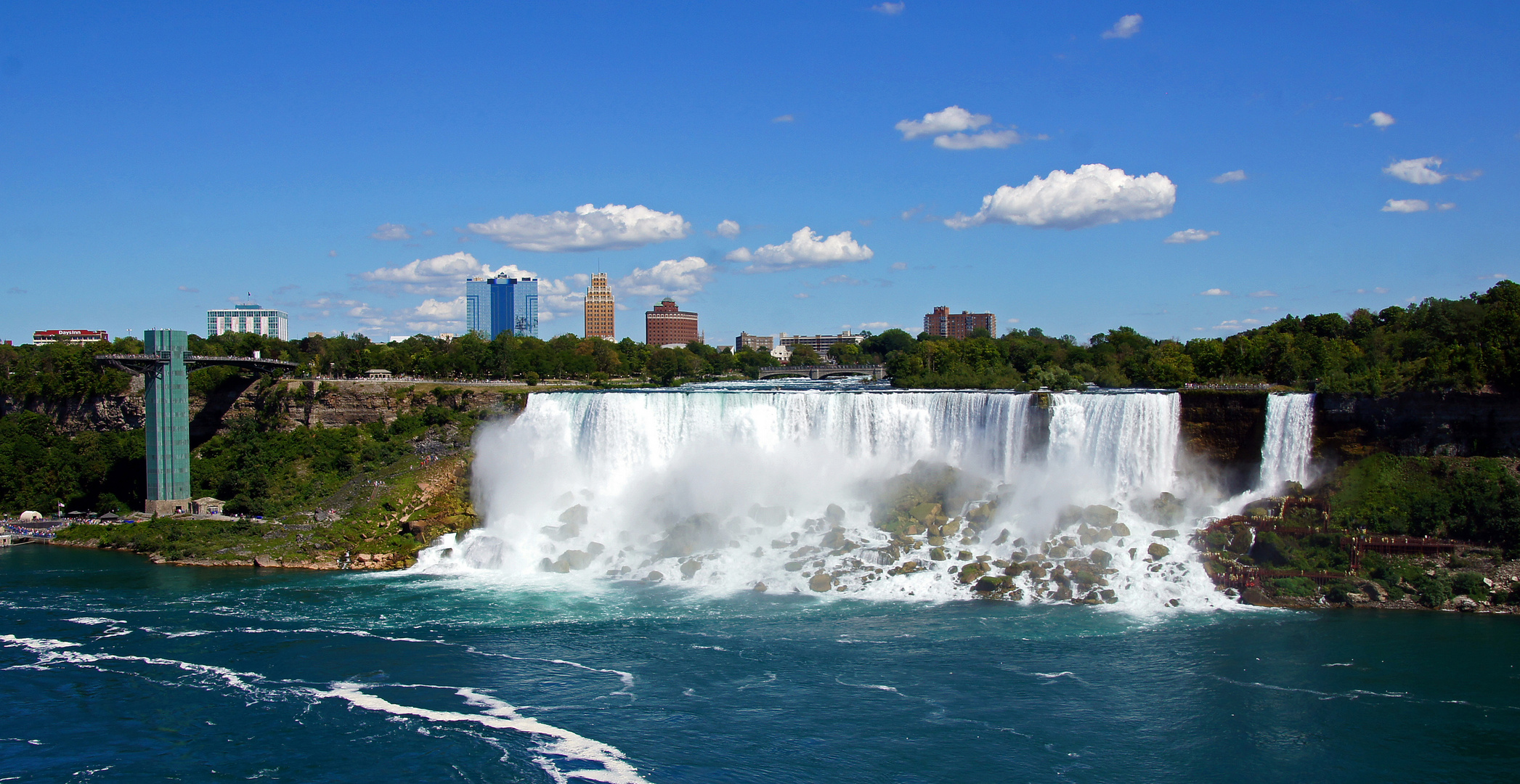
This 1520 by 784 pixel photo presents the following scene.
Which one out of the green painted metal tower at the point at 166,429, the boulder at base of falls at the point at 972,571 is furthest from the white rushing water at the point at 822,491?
the green painted metal tower at the point at 166,429

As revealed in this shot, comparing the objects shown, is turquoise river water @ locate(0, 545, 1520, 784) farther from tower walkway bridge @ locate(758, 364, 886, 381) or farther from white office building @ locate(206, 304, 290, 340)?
white office building @ locate(206, 304, 290, 340)

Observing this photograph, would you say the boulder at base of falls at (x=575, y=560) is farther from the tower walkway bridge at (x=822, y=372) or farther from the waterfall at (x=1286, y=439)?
the tower walkway bridge at (x=822, y=372)

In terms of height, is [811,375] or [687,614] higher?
[811,375]

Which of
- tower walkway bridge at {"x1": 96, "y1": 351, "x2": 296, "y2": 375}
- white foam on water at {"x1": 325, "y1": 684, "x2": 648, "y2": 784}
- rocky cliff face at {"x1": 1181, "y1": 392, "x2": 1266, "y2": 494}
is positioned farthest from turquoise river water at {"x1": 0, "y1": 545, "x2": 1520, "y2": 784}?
tower walkway bridge at {"x1": 96, "y1": 351, "x2": 296, "y2": 375}

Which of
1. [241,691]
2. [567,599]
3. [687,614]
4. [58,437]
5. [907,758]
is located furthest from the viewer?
[58,437]

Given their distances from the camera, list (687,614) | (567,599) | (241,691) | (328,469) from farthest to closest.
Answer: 1. (328,469)
2. (567,599)
3. (687,614)
4. (241,691)

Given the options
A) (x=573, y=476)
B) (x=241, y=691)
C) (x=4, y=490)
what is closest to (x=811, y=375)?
(x=573, y=476)

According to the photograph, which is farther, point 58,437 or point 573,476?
point 58,437

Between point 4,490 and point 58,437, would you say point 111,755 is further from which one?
point 58,437
